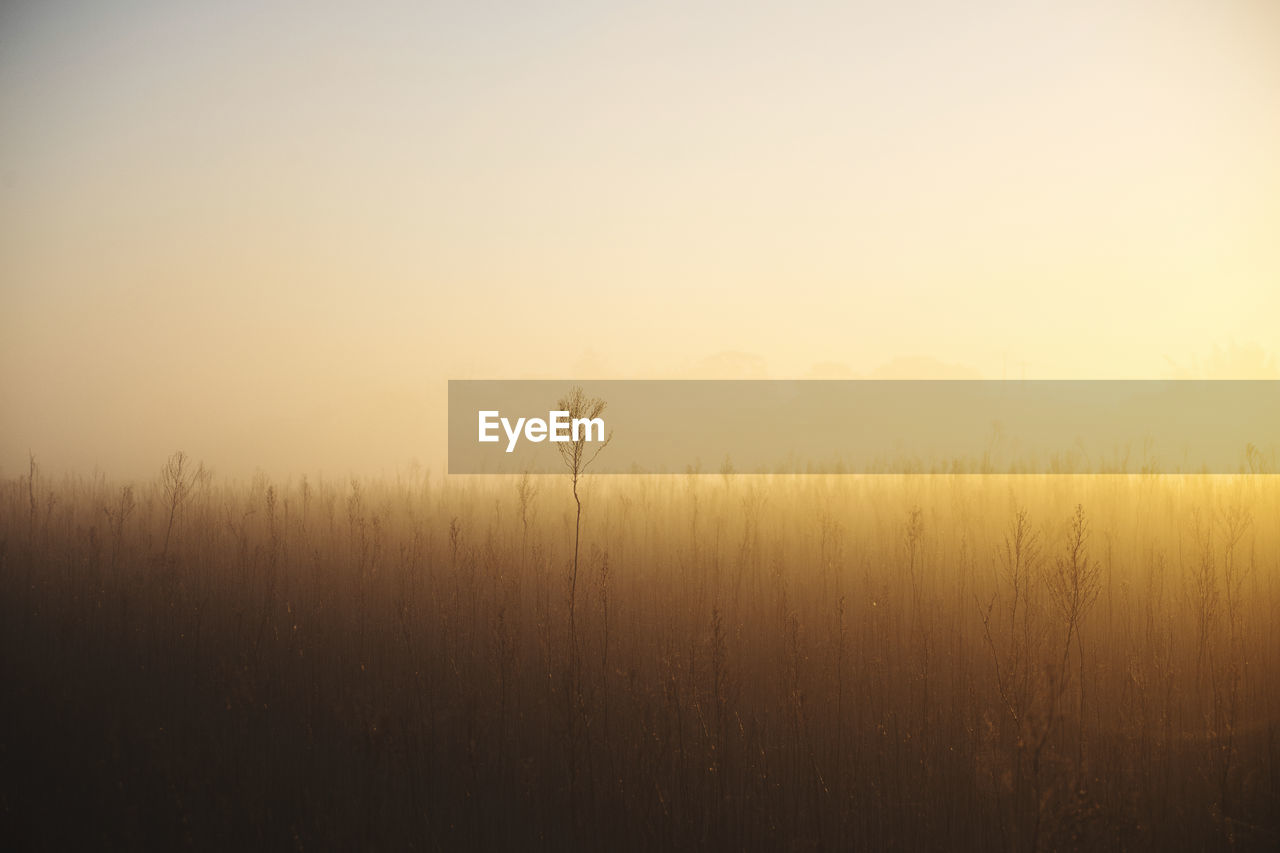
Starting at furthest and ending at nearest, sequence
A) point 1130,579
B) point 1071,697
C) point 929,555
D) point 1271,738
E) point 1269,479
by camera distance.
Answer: point 1269,479
point 929,555
point 1130,579
point 1071,697
point 1271,738

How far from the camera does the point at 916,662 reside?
467 centimetres

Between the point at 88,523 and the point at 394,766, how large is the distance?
6077 mm

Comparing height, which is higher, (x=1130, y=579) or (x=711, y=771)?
(x=1130, y=579)

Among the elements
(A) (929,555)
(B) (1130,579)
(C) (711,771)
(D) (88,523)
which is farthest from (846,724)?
(D) (88,523)

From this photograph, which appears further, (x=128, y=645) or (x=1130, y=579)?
(x=1130, y=579)

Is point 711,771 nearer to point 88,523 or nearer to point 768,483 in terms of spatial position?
point 768,483

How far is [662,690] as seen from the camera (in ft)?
13.9

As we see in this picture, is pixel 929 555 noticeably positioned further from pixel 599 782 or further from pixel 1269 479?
pixel 599 782

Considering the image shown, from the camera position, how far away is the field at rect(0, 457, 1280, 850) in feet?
11.3

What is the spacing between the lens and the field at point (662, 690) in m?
3.45

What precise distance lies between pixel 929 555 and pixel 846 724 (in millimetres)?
2771

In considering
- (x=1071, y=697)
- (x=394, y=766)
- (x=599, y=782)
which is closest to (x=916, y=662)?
(x=1071, y=697)

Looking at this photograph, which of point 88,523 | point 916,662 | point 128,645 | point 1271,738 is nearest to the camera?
point 1271,738

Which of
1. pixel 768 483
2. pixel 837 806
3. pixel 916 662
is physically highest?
pixel 768 483
